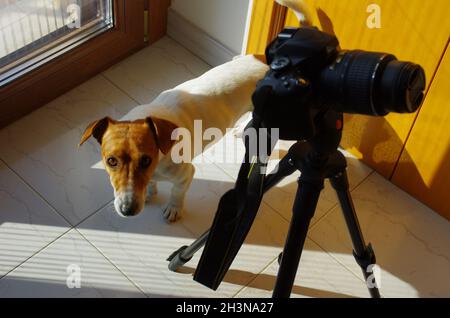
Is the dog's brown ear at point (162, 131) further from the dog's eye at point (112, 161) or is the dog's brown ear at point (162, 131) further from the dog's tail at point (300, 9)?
the dog's tail at point (300, 9)

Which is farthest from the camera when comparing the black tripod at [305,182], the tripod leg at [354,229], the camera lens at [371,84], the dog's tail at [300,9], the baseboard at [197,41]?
the baseboard at [197,41]

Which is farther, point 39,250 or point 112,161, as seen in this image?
point 39,250

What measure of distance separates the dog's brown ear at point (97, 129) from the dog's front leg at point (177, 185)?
0.67 ft

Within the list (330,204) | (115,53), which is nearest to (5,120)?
(115,53)

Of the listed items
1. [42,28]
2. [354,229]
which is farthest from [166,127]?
[42,28]

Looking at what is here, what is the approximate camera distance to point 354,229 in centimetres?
138

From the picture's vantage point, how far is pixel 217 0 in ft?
6.71

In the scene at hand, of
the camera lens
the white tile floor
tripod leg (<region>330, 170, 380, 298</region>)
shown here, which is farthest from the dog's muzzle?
the camera lens

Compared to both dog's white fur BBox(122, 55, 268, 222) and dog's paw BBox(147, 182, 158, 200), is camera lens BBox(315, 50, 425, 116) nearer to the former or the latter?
Result: dog's white fur BBox(122, 55, 268, 222)

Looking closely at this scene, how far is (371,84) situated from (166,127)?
1.98 ft

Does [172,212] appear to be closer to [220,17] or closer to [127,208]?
[127,208]

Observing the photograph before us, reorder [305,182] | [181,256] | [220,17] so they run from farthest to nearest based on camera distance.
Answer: [220,17]
[181,256]
[305,182]

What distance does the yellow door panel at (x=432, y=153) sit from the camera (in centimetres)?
161

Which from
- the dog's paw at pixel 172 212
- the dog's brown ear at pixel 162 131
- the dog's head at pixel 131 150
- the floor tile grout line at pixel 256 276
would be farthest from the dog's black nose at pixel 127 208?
the floor tile grout line at pixel 256 276
